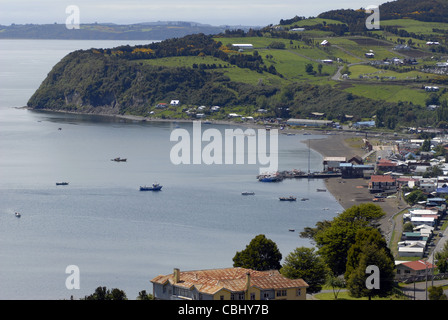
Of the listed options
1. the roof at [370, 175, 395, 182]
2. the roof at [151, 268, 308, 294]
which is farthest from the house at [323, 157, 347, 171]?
the roof at [151, 268, 308, 294]

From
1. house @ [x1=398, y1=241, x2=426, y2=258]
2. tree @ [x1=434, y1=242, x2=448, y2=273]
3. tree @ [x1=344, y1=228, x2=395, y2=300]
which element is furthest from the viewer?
house @ [x1=398, y1=241, x2=426, y2=258]

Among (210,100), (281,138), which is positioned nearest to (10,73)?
(210,100)

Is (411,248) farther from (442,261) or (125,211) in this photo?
(125,211)

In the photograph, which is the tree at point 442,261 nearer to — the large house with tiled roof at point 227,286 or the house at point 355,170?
the large house with tiled roof at point 227,286

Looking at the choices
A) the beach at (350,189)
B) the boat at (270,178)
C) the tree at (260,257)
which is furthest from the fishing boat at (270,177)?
the tree at (260,257)

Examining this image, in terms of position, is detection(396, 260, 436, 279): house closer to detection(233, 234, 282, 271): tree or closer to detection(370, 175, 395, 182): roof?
detection(233, 234, 282, 271): tree

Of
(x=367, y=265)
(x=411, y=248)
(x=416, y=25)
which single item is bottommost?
(x=411, y=248)

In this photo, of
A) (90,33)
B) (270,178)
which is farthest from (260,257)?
(90,33)
